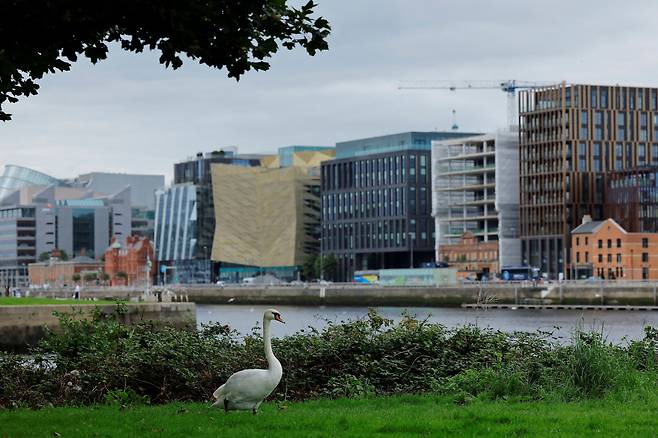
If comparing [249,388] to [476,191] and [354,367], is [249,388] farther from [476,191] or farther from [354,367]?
[476,191]

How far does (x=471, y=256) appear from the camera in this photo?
176m

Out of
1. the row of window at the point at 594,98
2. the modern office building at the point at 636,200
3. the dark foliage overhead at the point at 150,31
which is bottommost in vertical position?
the dark foliage overhead at the point at 150,31

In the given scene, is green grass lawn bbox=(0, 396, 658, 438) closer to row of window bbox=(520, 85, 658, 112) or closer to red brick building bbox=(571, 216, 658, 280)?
red brick building bbox=(571, 216, 658, 280)

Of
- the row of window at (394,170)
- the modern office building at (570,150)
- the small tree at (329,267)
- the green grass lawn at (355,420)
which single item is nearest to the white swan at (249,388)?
the green grass lawn at (355,420)

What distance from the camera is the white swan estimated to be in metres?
17.9

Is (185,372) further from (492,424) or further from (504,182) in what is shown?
(504,182)

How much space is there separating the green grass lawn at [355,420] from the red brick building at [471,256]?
15252 cm

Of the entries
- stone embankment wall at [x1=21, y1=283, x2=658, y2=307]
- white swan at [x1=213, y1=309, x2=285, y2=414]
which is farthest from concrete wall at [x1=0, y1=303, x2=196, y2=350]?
white swan at [x1=213, y1=309, x2=285, y2=414]

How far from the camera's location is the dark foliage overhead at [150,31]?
1609cm

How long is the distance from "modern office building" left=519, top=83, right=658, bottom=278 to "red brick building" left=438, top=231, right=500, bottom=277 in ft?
25.0

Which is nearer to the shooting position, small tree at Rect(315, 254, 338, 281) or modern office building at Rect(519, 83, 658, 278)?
modern office building at Rect(519, 83, 658, 278)

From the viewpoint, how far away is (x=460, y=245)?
581 feet

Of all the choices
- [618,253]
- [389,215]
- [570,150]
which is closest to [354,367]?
[618,253]

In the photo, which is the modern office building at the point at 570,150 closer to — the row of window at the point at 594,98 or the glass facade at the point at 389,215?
the row of window at the point at 594,98
